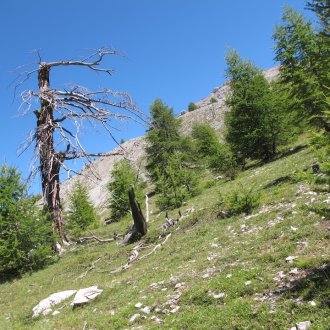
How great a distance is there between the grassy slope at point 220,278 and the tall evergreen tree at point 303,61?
13.5m

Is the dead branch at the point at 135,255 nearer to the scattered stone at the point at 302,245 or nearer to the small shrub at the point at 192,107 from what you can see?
the scattered stone at the point at 302,245

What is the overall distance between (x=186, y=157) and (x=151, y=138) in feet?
18.8

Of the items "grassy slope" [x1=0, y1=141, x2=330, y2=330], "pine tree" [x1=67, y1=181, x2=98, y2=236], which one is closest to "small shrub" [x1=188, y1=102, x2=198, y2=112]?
"pine tree" [x1=67, y1=181, x2=98, y2=236]

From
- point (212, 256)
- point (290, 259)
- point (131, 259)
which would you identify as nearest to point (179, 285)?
point (212, 256)

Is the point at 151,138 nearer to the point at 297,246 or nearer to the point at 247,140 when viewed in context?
the point at 247,140

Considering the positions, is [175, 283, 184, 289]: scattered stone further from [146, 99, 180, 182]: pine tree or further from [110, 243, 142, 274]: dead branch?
[146, 99, 180, 182]: pine tree

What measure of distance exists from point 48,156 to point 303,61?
19.9 m

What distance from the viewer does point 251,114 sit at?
106ft

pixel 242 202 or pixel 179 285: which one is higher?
pixel 242 202

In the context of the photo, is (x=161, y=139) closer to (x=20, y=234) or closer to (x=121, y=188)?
(x=121, y=188)

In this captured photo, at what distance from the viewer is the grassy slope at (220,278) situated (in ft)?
20.9

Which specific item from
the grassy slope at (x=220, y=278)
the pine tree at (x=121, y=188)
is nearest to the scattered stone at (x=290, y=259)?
the grassy slope at (x=220, y=278)

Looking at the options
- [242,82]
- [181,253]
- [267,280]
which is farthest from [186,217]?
[242,82]

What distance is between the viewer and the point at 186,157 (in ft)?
166
